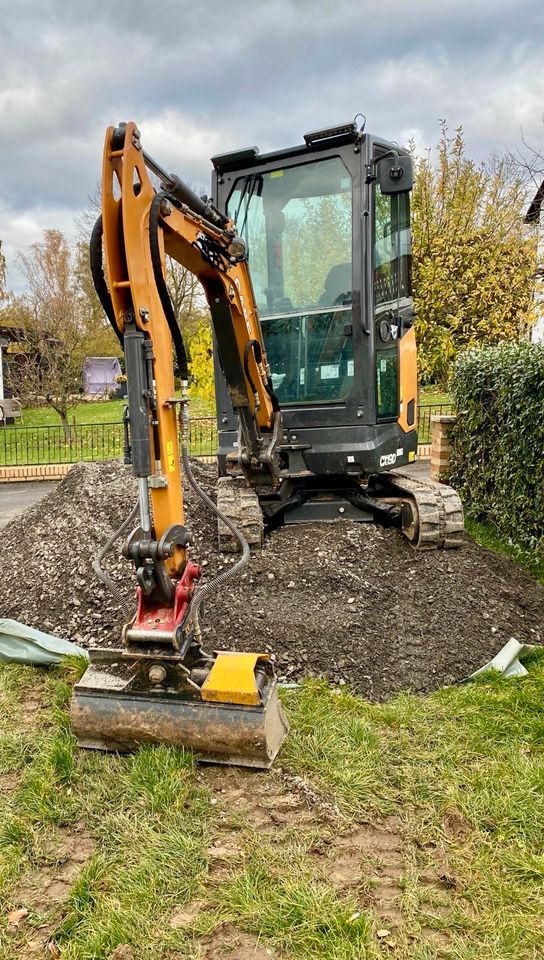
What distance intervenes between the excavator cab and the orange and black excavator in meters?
2.19

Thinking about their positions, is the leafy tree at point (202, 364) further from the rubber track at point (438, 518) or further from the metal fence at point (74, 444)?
the rubber track at point (438, 518)

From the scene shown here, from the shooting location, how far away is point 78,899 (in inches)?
88.4

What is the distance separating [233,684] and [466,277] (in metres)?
9.79

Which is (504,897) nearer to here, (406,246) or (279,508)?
(279,508)

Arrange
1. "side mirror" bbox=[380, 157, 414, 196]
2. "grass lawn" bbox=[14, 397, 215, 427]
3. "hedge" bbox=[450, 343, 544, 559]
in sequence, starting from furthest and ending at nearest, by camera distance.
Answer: "grass lawn" bbox=[14, 397, 215, 427]
"hedge" bbox=[450, 343, 544, 559]
"side mirror" bbox=[380, 157, 414, 196]

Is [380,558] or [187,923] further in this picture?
[380,558]

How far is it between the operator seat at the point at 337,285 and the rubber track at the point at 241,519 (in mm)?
1671

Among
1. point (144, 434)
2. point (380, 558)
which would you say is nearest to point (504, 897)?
point (144, 434)

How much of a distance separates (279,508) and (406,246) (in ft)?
8.05

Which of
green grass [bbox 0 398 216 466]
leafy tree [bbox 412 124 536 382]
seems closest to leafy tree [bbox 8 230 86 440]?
green grass [bbox 0 398 216 466]

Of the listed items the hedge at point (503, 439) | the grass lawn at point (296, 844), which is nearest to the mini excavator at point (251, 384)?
the grass lawn at point (296, 844)

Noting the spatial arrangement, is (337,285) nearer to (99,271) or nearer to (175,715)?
(99,271)

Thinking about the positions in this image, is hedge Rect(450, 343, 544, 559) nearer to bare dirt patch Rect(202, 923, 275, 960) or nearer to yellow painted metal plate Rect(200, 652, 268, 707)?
yellow painted metal plate Rect(200, 652, 268, 707)

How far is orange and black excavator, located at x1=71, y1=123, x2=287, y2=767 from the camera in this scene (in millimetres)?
2830
